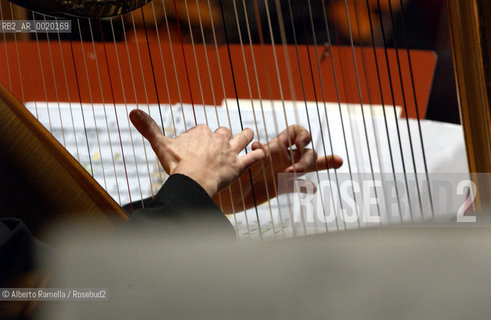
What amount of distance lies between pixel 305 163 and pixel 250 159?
8 centimetres

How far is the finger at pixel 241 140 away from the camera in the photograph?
2.69 ft

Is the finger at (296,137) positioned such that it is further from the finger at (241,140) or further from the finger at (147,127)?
the finger at (147,127)

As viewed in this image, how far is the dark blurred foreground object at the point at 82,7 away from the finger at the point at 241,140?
8.5 inches

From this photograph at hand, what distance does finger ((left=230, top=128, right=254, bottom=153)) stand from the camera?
82 centimetres

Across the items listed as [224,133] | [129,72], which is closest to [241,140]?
[224,133]

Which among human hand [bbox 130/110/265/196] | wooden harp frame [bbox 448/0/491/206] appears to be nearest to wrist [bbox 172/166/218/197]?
human hand [bbox 130/110/265/196]

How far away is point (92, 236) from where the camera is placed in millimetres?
800

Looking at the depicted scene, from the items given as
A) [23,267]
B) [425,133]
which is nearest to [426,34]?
[425,133]

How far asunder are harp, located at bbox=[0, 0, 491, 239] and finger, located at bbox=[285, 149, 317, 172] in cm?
2

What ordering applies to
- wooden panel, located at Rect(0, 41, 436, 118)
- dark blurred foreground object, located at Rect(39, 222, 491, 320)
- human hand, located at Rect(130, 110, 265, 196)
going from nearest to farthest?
dark blurred foreground object, located at Rect(39, 222, 491, 320)
human hand, located at Rect(130, 110, 265, 196)
wooden panel, located at Rect(0, 41, 436, 118)

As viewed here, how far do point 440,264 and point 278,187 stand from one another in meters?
0.23

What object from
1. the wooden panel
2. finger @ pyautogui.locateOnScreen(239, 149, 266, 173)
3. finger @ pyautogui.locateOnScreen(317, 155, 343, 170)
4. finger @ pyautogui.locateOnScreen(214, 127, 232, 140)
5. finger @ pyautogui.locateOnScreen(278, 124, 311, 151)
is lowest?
finger @ pyautogui.locateOnScreen(317, 155, 343, 170)

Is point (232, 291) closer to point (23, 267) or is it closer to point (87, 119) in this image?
point (23, 267)

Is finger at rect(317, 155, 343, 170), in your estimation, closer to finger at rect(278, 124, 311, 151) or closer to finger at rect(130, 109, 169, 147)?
finger at rect(278, 124, 311, 151)
